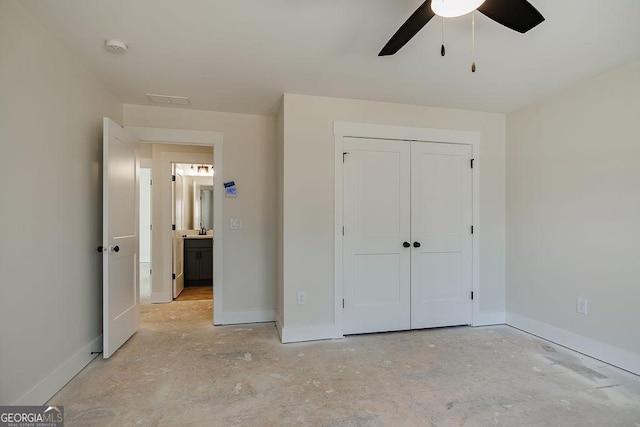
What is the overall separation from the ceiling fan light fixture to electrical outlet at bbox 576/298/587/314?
107 inches

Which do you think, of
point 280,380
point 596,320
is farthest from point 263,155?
point 596,320

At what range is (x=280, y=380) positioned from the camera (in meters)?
2.22

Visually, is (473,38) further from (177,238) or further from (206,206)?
(206,206)

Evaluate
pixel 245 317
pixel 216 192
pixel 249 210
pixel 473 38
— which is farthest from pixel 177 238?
pixel 473 38

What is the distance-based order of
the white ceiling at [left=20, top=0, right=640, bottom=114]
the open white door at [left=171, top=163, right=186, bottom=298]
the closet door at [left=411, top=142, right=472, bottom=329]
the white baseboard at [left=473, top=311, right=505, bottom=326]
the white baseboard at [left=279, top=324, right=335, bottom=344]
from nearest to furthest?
the white ceiling at [left=20, top=0, right=640, bottom=114]
the white baseboard at [left=279, top=324, right=335, bottom=344]
the closet door at [left=411, top=142, right=472, bottom=329]
the white baseboard at [left=473, top=311, right=505, bottom=326]
the open white door at [left=171, top=163, right=186, bottom=298]

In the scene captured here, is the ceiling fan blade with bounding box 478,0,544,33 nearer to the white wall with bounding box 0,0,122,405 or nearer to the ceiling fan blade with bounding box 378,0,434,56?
the ceiling fan blade with bounding box 378,0,434,56

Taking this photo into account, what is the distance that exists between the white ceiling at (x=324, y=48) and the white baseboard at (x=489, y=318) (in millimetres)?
2276

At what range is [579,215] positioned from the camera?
8.94ft

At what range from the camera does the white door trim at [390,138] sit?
304 centimetres

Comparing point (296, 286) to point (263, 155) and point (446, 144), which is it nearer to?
point (263, 155)

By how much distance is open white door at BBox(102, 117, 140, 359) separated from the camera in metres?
2.47

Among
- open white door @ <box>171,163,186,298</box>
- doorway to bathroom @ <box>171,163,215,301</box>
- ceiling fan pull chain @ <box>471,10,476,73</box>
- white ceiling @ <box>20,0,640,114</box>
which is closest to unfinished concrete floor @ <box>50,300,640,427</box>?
open white door @ <box>171,163,186,298</box>

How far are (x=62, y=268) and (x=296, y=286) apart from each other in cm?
179

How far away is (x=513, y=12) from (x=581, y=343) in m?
2.81
